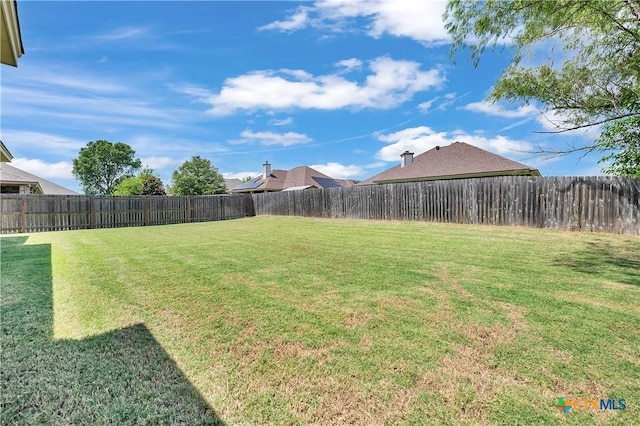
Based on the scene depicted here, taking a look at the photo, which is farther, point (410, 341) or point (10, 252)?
point (10, 252)

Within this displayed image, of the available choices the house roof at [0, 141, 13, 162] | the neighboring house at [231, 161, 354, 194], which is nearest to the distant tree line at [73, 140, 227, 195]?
the neighboring house at [231, 161, 354, 194]

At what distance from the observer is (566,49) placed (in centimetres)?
719

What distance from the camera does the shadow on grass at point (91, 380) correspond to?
1.67 m

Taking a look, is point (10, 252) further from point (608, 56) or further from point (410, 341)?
point (608, 56)

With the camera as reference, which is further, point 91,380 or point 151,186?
point 151,186

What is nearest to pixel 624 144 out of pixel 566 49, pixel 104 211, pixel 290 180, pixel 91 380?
pixel 566 49

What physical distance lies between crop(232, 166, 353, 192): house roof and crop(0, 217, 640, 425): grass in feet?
84.3

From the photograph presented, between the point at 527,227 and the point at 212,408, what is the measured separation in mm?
10677

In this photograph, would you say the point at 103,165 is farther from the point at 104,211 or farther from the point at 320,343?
the point at 320,343

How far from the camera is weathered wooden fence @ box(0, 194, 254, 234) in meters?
13.3

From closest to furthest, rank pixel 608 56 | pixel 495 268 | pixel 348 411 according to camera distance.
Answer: pixel 348 411, pixel 495 268, pixel 608 56

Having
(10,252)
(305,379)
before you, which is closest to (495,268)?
(305,379)

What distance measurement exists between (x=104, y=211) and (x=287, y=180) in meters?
18.6

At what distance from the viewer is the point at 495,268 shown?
487 cm
